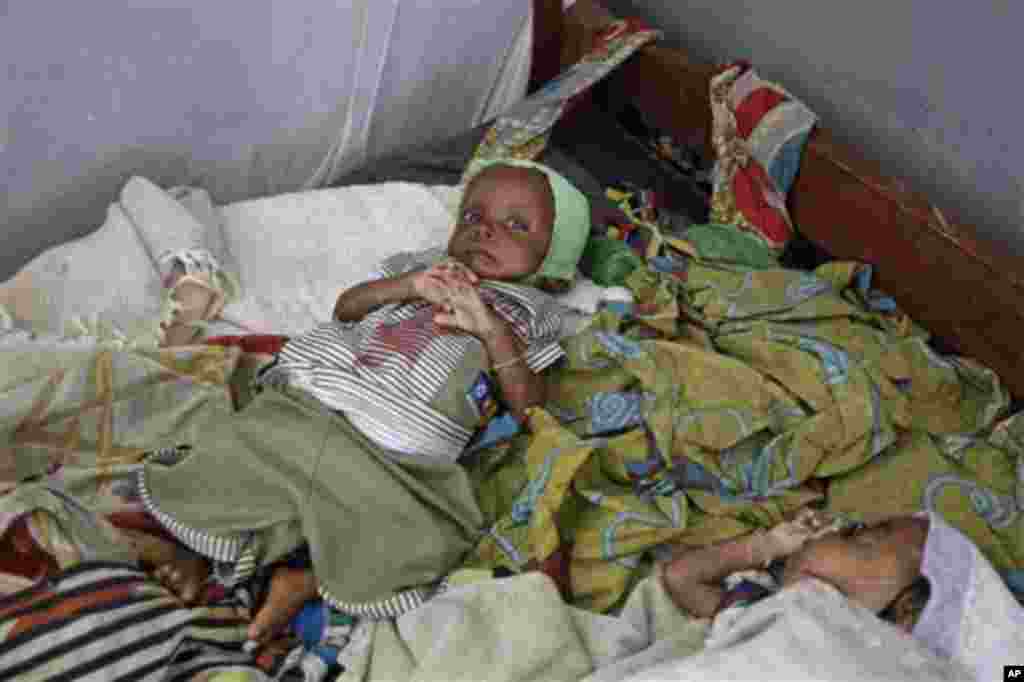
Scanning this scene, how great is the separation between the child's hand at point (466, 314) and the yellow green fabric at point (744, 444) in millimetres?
146

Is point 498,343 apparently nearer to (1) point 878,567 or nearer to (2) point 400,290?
(2) point 400,290

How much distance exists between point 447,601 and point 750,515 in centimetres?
40

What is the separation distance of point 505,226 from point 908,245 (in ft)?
1.97

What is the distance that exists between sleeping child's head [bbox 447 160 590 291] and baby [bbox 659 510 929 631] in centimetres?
54

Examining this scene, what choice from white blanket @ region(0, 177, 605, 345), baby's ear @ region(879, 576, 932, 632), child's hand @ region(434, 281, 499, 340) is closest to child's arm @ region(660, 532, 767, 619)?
baby's ear @ region(879, 576, 932, 632)

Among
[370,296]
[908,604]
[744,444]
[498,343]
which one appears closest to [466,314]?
[498,343]

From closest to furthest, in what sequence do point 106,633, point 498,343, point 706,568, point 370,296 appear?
→ point 106,633
point 706,568
point 498,343
point 370,296

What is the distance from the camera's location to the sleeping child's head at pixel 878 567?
908 millimetres

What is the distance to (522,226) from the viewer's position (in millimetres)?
1389

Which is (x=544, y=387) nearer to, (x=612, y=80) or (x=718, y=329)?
(x=718, y=329)

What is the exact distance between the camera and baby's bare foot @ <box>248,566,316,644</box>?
101 centimetres

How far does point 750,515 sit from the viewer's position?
1131 millimetres

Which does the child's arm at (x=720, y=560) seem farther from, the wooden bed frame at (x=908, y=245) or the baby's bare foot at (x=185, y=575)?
the baby's bare foot at (x=185, y=575)

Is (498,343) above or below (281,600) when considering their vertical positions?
above
